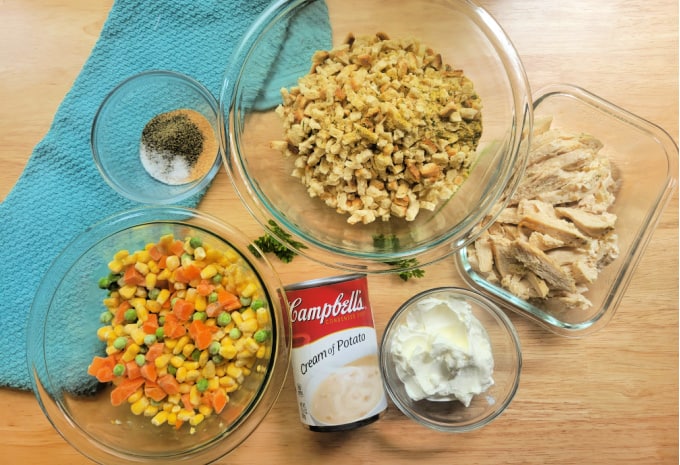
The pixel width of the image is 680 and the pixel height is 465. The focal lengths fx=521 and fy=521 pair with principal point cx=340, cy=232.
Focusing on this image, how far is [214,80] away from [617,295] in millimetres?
1437

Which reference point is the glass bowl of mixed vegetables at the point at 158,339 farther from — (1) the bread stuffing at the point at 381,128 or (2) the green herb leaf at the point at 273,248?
(1) the bread stuffing at the point at 381,128

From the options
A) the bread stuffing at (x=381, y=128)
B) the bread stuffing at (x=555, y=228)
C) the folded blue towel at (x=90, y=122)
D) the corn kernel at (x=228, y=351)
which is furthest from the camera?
the folded blue towel at (x=90, y=122)

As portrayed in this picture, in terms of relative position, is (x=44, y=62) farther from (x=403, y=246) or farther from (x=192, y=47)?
(x=403, y=246)

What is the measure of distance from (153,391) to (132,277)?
1.03 ft

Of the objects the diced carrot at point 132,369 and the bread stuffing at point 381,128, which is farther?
the diced carrot at point 132,369

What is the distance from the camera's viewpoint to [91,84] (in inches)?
65.9

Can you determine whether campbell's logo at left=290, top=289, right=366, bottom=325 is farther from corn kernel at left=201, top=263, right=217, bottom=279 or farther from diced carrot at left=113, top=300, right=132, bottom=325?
diced carrot at left=113, top=300, right=132, bottom=325

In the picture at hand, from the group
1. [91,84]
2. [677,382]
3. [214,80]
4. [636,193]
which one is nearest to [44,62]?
[91,84]

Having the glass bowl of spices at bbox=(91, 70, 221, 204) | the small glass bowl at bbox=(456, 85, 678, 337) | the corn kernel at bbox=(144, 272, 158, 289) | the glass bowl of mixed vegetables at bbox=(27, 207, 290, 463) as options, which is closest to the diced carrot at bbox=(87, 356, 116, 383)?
the glass bowl of mixed vegetables at bbox=(27, 207, 290, 463)

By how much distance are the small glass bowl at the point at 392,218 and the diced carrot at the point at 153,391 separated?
524 mm

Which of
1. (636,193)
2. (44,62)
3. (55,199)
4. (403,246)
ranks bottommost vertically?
(636,193)

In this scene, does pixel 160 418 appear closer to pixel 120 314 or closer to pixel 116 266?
pixel 120 314

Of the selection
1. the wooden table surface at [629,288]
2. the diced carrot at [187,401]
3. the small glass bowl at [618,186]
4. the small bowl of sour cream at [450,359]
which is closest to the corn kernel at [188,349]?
the diced carrot at [187,401]

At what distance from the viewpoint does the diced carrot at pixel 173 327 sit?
141 centimetres
